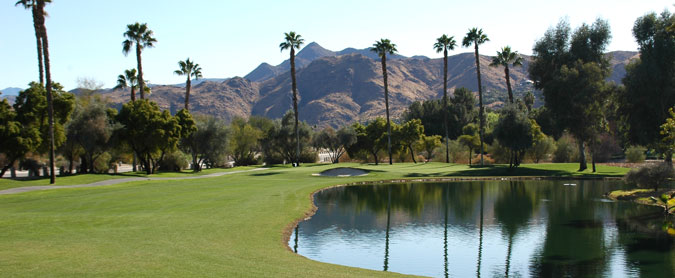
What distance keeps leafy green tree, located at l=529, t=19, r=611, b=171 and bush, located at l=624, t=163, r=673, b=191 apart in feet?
76.6

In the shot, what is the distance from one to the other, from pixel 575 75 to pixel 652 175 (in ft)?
82.5

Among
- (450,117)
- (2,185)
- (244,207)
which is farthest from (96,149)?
(450,117)

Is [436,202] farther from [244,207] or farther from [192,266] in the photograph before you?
[192,266]

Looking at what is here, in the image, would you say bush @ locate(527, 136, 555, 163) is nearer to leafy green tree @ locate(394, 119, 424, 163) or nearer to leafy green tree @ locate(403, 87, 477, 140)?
leafy green tree @ locate(394, 119, 424, 163)

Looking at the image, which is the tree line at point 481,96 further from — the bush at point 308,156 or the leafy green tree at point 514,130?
the bush at point 308,156

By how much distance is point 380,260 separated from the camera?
18.6 metres

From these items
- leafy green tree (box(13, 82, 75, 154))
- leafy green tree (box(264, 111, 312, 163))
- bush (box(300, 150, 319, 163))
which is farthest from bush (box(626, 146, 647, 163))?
leafy green tree (box(13, 82, 75, 154))

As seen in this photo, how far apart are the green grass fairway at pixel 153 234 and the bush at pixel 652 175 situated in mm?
23462

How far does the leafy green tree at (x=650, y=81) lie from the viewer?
5053cm

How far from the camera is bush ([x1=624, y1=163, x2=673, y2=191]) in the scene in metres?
34.6

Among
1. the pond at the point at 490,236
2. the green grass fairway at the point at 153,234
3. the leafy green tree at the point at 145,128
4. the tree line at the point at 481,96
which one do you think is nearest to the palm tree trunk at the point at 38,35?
the tree line at the point at 481,96

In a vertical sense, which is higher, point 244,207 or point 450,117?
point 450,117

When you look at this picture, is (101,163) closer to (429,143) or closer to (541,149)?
(429,143)

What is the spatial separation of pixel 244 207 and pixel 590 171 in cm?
4717
